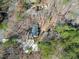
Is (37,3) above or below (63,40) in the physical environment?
above

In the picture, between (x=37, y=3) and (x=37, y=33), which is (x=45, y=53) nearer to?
(x=37, y=33)

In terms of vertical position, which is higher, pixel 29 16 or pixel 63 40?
pixel 29 16

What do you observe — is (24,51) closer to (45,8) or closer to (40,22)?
(40,22)

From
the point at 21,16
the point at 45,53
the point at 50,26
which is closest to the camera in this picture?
the point at 45,53

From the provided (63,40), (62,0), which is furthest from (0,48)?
(62,0)

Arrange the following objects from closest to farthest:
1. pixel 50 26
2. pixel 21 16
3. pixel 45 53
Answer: pixel 45 53 → pixel 50 26 → pixel 21 16

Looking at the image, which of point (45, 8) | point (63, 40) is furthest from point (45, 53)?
point (45, 8)

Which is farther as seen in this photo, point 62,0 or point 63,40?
point 62,0

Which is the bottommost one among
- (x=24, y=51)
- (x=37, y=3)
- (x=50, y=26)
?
(x=24, y=51)

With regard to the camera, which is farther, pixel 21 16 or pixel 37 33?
pixel 21 16
